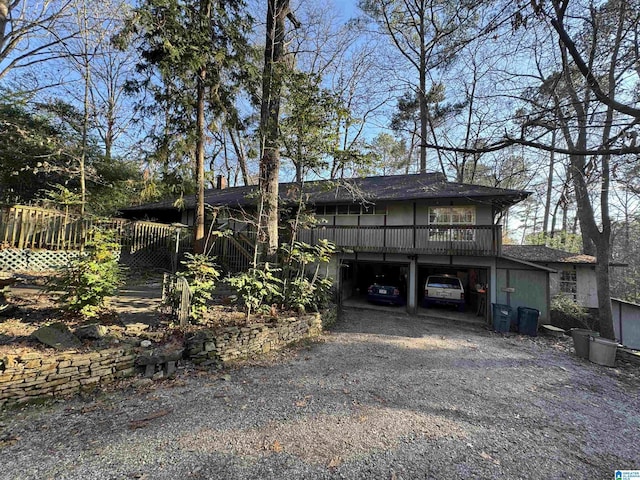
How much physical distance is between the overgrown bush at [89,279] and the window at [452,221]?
32.1 ft

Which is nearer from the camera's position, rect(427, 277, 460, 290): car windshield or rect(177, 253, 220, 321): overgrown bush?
rect(177, 253, 220, 321): overgrown bush

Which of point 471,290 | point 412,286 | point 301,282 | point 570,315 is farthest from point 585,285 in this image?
point 301,282

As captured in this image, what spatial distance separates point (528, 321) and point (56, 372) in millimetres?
11124

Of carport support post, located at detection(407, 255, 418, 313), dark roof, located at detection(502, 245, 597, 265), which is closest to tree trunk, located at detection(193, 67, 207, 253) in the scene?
carport support post, located at detection(407, 255, 418, 313)

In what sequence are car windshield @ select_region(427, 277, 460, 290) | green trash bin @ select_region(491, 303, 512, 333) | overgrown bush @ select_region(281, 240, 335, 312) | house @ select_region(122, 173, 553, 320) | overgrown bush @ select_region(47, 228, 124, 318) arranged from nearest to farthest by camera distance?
overgrown bush @ select_region(47, 228, 124, 318) < overgrown bush @ select_region(281, 240, 335, 312) < green trash bin @ select_region(491, 303, 512, 333) < house @ select_region(122, 173, 553, 320) < car windshield @ select_region(427, 277, 460, 290)

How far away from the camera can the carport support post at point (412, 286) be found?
10.4 metres

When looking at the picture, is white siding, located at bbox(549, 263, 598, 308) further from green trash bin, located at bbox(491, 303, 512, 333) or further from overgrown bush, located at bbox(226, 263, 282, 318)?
overgrown bush, located at bbox(226, 263, 282, 318)

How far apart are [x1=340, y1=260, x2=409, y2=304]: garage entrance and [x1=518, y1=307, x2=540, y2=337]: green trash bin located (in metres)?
4.47

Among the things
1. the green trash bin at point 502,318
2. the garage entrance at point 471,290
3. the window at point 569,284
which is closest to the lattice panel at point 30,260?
the garage entrance at point 471,290

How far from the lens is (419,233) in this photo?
10539mm

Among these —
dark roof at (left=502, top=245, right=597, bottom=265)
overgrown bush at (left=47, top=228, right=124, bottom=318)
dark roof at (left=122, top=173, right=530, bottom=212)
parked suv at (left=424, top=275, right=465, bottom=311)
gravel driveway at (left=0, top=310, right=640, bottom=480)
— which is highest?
dark roof at (left=122, top=173, right=530, bottom=212)

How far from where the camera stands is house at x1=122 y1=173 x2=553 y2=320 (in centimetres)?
924

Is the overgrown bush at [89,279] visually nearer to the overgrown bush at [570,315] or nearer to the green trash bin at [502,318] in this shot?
the green trash bin at [502,318]

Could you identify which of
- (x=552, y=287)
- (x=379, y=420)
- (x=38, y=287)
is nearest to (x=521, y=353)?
(x=379, y=420)
